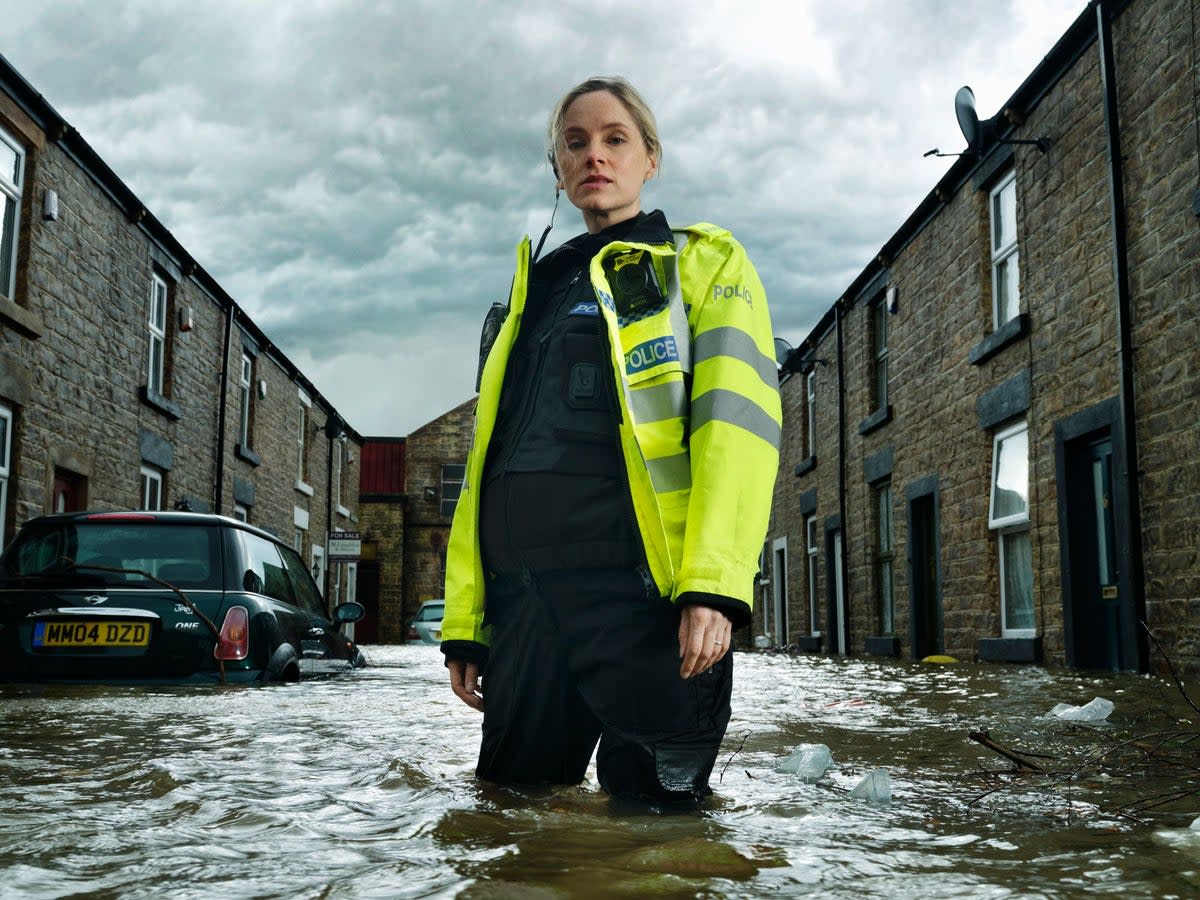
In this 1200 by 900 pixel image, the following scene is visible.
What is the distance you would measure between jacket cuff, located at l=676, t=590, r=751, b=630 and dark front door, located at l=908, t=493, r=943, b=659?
37.6ft

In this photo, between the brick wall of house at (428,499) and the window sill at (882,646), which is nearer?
the window sill at (882,646)

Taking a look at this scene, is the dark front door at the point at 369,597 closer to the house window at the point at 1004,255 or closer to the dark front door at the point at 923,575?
the dark front door at the point at 923,575

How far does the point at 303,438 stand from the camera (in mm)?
22922

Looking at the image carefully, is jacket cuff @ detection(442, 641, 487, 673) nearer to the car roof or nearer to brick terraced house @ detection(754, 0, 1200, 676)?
the car roof

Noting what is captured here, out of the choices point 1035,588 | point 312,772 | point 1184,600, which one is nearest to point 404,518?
point 1035,588

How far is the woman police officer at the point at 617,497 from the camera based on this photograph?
Result: 233cm

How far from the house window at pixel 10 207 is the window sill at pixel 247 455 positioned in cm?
695

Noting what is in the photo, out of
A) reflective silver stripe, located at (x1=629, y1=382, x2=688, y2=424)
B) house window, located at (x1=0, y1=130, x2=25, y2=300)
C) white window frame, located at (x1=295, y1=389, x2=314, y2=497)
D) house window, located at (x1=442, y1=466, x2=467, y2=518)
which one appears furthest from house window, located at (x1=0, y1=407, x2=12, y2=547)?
house window, located at (x1=442, y1=466, x2=467, y2=518)

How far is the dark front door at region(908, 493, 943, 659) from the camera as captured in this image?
13.3 metres

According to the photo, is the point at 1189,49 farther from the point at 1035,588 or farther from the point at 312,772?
the point at 312,772

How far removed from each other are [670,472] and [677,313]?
37cm

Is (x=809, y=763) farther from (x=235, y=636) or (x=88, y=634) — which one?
(x=88, y=634)

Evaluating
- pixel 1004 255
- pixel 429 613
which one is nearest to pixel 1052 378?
pixel 1004 255

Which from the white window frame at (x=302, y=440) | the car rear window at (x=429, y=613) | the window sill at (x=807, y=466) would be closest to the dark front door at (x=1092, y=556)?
the window sill at (x=807, y=466)
